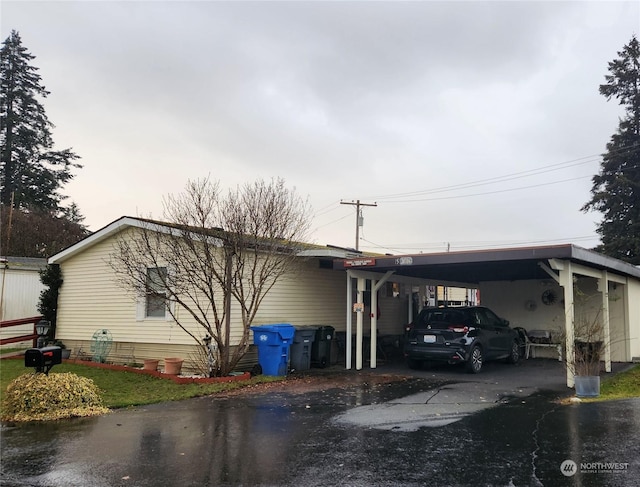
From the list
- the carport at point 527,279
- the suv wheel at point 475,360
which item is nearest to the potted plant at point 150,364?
the carport at point 527,279

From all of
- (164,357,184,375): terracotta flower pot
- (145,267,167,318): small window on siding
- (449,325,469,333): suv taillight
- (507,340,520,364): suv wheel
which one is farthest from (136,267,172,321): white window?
(507,340,520,364): suv wheel

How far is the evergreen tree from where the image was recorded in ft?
90.6

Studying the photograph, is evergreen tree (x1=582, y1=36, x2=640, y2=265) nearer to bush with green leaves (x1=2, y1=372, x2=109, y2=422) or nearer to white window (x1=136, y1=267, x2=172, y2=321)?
white window (x1=136, y1=267, x2=172, y2=321)

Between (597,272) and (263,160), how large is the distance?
10155mm

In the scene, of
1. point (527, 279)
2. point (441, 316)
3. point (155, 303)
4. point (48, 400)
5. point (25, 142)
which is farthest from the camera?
point (25, 142)

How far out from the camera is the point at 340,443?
581 centimetres

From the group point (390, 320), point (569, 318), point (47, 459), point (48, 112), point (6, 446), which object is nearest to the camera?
point (47, 459)

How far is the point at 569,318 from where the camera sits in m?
9.56

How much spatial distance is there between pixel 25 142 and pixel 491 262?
115 feet

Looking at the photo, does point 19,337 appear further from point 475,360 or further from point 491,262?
point 491,262

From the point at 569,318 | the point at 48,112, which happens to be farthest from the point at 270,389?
the point at 48,112

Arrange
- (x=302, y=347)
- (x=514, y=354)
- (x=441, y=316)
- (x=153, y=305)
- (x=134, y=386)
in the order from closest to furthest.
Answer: (x=134, y=386)
(x=441, y=316)
(x=302, y=347)
(x=153, y=305)
(x=514, y=354)

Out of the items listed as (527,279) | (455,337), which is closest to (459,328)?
(455,337)

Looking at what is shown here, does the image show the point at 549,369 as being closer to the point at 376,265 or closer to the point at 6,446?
the point at 376,265
